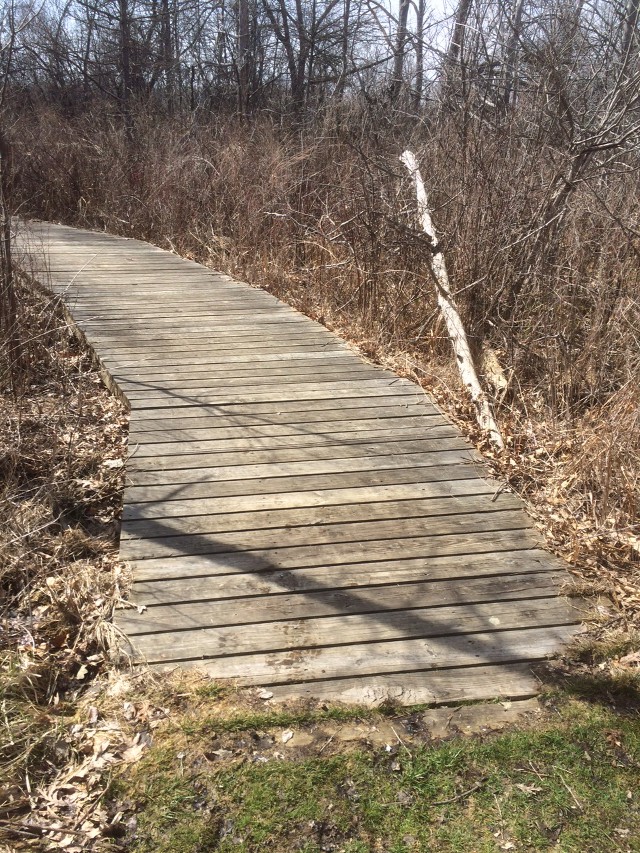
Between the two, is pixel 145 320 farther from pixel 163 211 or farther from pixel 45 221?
pixel 45 221

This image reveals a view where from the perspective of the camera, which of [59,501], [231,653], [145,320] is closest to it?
[231,653]

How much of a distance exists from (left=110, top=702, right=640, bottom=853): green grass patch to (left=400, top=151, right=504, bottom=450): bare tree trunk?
2.05 m

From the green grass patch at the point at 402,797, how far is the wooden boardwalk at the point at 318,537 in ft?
0.87

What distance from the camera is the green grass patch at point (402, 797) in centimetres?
210

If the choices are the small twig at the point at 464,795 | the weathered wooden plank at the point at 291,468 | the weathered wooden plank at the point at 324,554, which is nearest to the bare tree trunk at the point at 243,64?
the weathered wooden plank at the point at 291,468

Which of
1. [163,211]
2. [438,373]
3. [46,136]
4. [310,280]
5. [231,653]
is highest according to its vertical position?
[46,136]

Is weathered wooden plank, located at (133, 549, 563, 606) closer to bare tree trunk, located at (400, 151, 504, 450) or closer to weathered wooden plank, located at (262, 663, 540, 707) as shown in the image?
weathered wooden plank, located at (262, 663, 540, 707)

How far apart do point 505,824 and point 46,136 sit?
11.5 m

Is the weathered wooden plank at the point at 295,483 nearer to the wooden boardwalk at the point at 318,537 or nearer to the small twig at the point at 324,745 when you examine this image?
the wooden boardwalk at the point at 318,537

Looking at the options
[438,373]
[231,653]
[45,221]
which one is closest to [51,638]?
[231,653]

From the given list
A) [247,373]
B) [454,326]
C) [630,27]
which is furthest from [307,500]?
[630,27]

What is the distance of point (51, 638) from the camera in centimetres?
285

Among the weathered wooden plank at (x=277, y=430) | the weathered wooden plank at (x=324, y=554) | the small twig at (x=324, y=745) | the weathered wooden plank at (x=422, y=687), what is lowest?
the small twig at (x=324, y=745)

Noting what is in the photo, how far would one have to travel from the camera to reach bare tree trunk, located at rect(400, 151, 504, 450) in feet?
14.4
